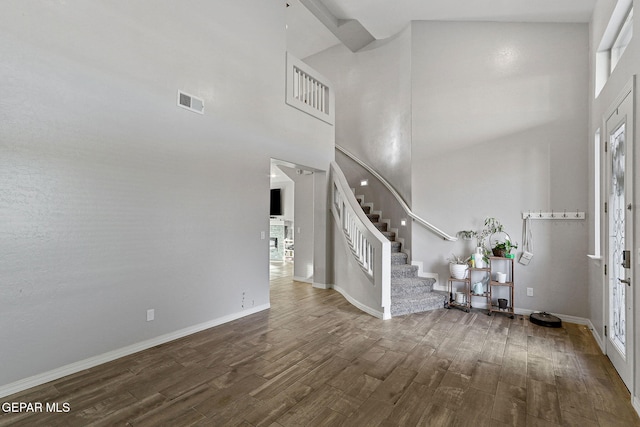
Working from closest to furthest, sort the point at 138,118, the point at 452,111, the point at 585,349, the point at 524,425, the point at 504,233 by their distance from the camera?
1. the point at 524,425
2. the point at 138,118
3. the point at 585,349
4. the point at 504,233
5. the point at 452,111

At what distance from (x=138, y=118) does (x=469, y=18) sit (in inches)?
202

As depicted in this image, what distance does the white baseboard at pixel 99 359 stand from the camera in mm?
2400

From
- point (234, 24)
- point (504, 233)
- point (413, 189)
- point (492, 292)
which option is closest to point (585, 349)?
point (492, 292)

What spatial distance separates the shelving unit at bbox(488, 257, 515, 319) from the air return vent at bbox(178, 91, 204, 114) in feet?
14.6

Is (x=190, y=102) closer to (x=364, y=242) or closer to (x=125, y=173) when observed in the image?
(x=125, y=173)

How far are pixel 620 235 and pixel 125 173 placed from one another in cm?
473

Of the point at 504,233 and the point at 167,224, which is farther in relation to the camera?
the point at 504,233

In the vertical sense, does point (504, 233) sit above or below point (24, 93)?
below

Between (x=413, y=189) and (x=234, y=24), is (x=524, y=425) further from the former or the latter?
(x=234, y=24)

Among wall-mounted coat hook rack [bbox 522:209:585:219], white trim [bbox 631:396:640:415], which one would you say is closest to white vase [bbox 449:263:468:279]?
wall-mounted coat hook rack [bbox 522:209:585:219]

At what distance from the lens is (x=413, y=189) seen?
5445 millimetres

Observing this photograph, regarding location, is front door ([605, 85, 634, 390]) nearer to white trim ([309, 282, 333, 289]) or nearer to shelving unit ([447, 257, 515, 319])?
shelving unit ([447, 257, 515, 319])

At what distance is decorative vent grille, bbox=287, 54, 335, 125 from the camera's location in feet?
16.1

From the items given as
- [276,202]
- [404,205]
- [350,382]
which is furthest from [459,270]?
[276,202]
